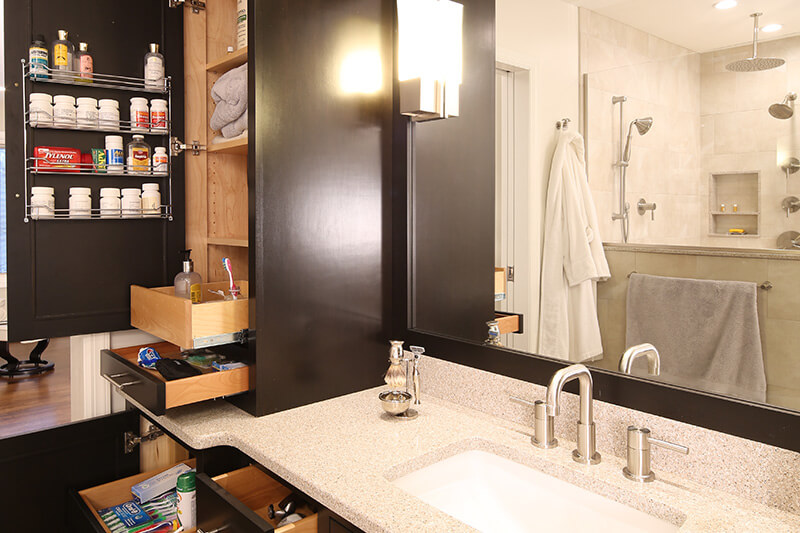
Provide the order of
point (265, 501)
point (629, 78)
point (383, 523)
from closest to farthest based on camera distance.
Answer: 1. point (383, 523)
2. point (629, 78)
3. point (265, 501)

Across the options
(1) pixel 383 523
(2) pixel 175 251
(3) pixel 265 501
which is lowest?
(3) pixel 265 501

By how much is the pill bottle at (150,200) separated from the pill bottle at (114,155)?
94mm

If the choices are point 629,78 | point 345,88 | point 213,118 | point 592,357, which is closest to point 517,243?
point 592,357

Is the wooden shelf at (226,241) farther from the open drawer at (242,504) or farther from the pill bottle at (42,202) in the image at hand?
the open drawer at (242,504)

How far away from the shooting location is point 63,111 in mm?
1669

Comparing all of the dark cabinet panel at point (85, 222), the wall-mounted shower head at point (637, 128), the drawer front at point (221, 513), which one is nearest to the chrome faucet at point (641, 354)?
the wall-mounted shower head at point (637, 128)

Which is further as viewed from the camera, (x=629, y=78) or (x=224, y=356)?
(x=224, y=356)

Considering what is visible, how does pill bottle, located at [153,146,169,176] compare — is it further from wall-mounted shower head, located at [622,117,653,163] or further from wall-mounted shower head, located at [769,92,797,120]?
wall-mounted shower head, located at [769,92,797,120]

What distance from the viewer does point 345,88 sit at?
1594 mm

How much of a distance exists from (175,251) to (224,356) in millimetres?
477

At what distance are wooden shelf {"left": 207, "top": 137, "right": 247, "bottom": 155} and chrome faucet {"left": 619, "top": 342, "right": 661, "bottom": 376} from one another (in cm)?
123

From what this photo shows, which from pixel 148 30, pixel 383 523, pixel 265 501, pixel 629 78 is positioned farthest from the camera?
pixel 148 30

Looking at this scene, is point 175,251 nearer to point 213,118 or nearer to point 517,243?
point 213,118

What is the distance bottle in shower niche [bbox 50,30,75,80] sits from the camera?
1.64 meters
